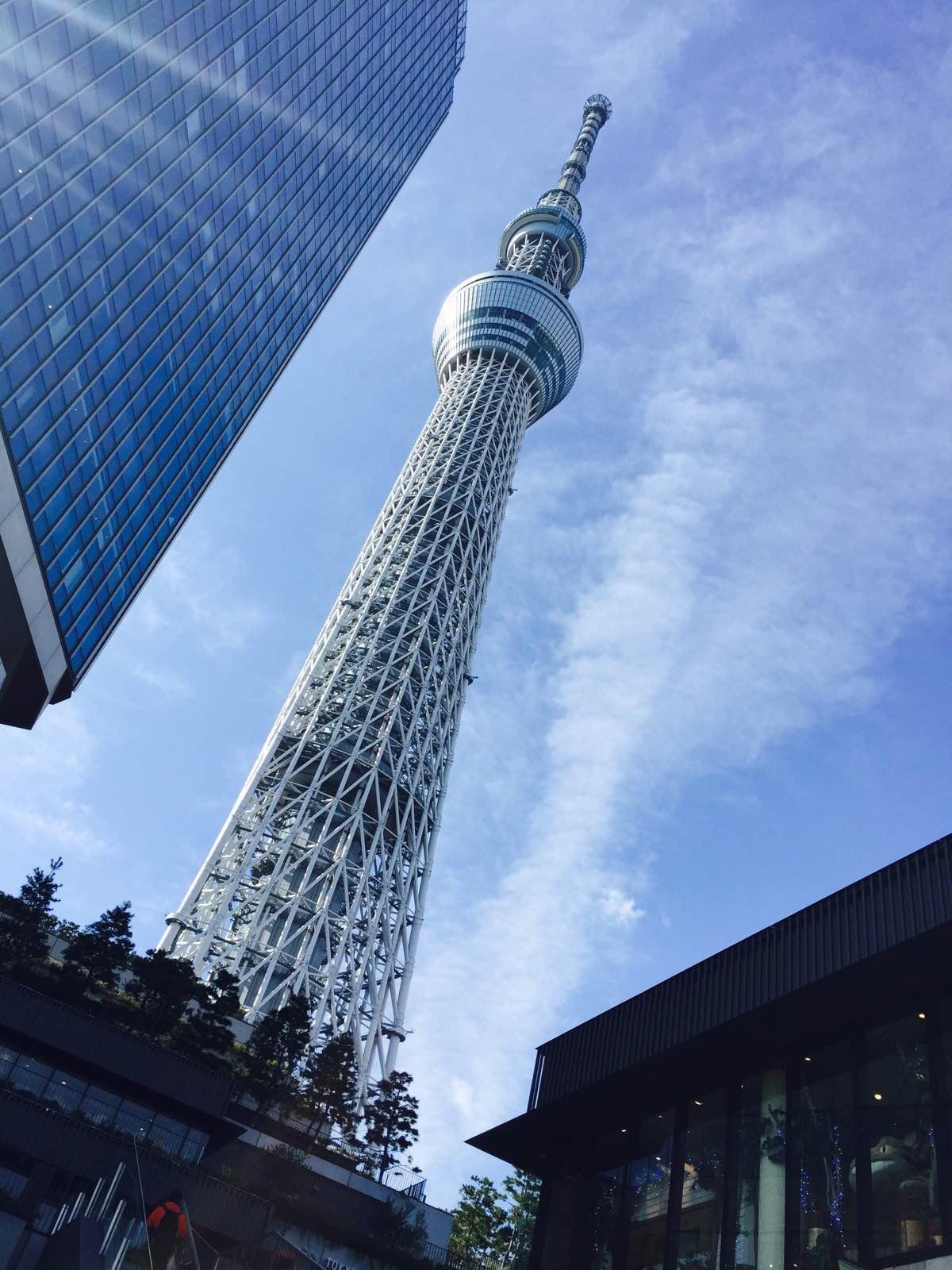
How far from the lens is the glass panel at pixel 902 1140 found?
1673cm

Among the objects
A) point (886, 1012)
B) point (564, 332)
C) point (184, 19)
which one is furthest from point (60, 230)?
point (564, 332)

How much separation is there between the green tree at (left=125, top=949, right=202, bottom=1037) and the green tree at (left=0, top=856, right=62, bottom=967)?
4.06m

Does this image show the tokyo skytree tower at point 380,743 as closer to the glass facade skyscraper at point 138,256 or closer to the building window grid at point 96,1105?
the glass facade skyscraper at point 138,256

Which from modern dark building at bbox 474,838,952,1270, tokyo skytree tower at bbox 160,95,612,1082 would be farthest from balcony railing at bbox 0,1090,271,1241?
tokyo skytree tower at bbox 160,95,612,1082

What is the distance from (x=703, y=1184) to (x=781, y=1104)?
2235 millimetres

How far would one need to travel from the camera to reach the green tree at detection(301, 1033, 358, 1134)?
4681cm

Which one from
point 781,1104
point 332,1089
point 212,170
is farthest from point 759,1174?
point 212,170

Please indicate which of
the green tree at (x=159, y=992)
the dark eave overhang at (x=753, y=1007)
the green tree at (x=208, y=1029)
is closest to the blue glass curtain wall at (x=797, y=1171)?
the dark eave overhang at (x=753, y=1007)

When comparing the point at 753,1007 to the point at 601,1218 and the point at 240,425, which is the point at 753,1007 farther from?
the point at 240,425

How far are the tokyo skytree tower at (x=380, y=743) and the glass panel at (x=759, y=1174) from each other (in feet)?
159

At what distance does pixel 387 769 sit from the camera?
8356 cm

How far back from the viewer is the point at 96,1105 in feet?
122

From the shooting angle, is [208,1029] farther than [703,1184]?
Yes

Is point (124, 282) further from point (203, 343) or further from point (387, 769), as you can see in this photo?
point (387, 769)
